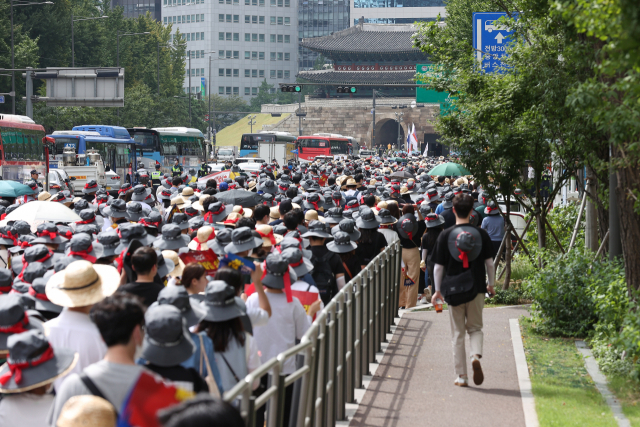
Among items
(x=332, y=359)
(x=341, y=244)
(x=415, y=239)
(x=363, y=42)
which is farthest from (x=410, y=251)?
(x=363, y=42)

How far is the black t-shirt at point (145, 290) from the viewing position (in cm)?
523

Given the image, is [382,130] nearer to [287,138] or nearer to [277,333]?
[287,138]

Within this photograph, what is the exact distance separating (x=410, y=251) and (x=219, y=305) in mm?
7819

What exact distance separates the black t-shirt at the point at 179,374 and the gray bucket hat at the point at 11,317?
0.91m

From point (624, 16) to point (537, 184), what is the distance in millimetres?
→ 8311

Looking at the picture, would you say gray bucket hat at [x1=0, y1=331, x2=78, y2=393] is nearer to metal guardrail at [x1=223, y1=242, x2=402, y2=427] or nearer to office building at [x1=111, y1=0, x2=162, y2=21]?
metal guardrail at [x1=223, y1=242, x2=402, y2=427]

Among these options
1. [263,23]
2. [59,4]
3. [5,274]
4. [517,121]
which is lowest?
[5,274]

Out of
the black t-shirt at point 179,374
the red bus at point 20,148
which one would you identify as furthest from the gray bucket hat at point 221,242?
the red bus at point 20,148

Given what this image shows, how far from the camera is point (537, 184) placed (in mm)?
12047

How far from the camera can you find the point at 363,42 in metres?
112

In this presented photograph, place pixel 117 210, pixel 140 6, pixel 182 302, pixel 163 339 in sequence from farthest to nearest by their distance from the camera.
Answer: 1. pixel 140 6
2. pixel 117 210
3. pixel 182 302
4. pixel 163 339

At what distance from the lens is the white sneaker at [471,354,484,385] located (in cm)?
746

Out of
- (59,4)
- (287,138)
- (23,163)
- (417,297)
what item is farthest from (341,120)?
(417,297)

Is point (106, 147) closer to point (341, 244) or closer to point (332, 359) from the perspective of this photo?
point (341, 244)
